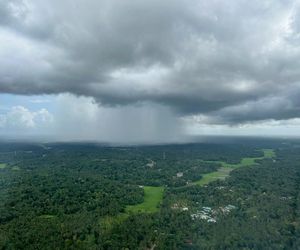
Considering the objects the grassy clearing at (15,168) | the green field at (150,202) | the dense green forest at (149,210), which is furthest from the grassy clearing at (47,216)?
the grassy clearing at (15,168)

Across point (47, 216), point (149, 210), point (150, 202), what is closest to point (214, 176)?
point (150, 202)

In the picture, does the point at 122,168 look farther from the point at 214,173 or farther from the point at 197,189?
the point at 197,189

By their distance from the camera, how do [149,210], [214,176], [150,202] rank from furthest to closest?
[214,176]
[150,202]
[149,210]

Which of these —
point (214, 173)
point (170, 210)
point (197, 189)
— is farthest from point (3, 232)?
point (214, 173)

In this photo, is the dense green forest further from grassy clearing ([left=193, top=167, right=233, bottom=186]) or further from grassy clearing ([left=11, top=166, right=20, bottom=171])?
grassy clearing ([left=11, top=166, right=20, bottom=171])

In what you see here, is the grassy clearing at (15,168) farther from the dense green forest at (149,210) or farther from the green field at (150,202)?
the green field at (150,202)

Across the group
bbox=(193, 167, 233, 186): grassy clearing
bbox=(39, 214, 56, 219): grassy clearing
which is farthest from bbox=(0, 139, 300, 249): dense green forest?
bbox=(193, 167, 233, 186): grassy clearing

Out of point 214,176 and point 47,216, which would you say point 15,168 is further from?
point 214,176
